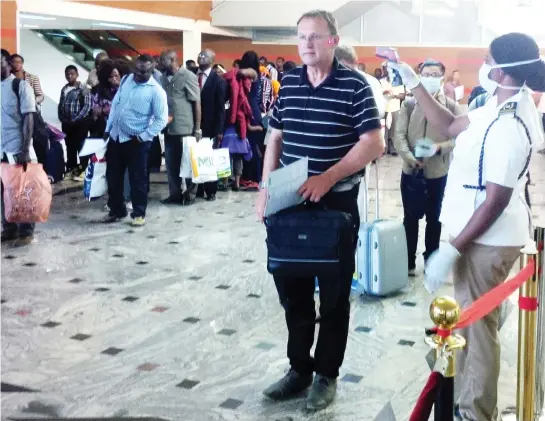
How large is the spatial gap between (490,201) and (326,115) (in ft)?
2.42

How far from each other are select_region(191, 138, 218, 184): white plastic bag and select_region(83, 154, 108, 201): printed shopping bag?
1.07m

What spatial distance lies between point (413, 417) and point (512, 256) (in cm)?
115

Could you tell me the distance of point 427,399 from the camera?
73.2 inches

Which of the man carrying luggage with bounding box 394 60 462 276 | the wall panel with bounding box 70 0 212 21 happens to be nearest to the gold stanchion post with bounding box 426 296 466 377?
the man carrying luggage with bounding box 394 60 462 276

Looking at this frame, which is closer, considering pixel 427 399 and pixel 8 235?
pixel 427 399

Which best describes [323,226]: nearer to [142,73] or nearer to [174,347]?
[174,347]

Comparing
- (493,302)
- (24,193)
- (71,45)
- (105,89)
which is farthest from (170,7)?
(493,302)

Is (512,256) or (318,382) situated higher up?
(512,256)

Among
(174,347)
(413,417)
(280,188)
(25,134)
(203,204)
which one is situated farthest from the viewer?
(203,204)

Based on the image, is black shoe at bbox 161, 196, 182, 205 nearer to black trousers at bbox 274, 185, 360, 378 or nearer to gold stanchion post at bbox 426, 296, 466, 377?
black trousers at bbox 274, 185, 360, 378

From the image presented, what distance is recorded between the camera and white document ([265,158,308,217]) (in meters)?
2.92

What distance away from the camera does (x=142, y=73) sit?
684 cm

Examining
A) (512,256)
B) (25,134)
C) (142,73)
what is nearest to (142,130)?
(142,73)

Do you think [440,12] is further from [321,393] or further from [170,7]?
[321,393]
